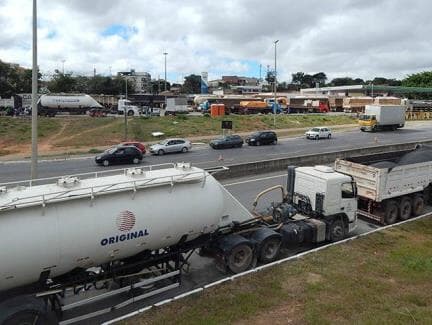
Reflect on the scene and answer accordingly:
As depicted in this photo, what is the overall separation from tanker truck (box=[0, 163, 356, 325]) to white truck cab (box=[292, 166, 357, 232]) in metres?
0.38

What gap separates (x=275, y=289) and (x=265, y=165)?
56.4ft

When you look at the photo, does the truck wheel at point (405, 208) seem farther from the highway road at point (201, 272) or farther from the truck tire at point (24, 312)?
the truck tire at point (24, 312)

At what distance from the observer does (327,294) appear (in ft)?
35.1

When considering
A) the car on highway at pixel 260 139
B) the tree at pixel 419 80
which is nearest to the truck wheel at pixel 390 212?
the car on highway at pixel 260 139

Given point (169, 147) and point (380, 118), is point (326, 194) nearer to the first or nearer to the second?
point (169, 147)

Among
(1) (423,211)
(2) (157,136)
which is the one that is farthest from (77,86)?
(1) (423,211)

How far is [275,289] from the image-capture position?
35.8 feet

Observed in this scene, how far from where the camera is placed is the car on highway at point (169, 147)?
41.8m

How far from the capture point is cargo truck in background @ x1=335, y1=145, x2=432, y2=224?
1694 cm

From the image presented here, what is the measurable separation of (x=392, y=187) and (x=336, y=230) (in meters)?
3.87

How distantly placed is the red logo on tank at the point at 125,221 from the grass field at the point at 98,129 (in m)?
39.0

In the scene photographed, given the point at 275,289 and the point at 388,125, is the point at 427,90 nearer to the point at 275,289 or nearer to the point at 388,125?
the point at 388,125

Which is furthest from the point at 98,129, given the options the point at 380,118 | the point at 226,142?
the point at 380,118

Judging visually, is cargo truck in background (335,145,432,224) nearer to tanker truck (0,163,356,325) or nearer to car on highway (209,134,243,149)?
tanker truck (0,163,356,325)
